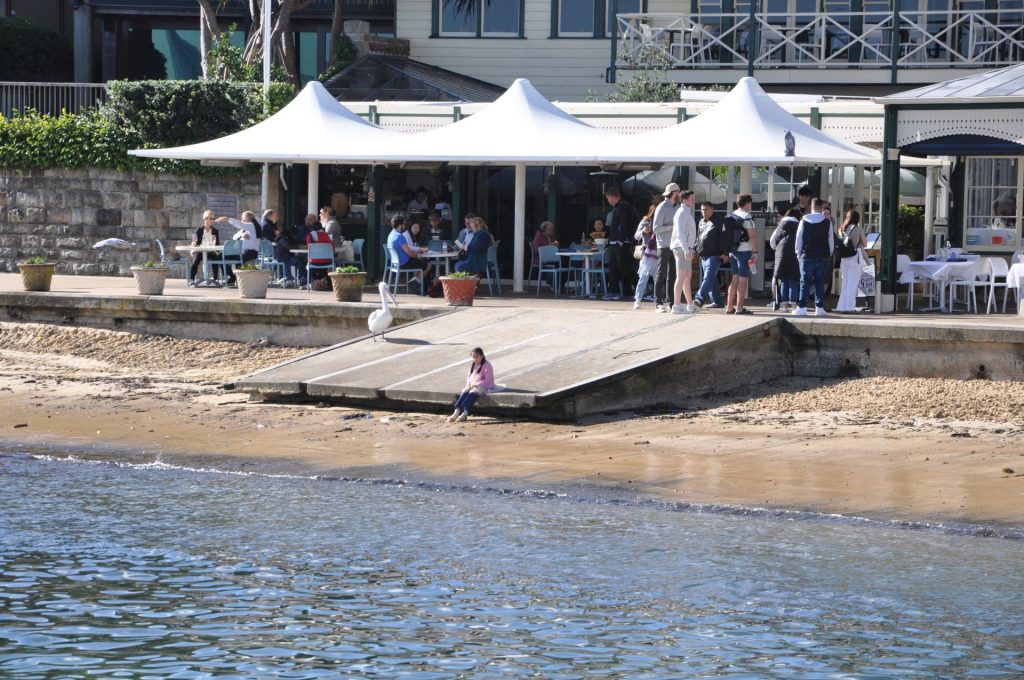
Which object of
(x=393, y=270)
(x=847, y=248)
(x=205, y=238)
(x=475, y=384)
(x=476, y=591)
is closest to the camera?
(x=476, y=591)

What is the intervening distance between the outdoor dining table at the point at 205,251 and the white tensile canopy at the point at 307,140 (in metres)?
1.36

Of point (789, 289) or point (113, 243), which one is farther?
point (113, 243)

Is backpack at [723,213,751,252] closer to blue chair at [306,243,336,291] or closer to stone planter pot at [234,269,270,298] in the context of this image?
stone planter pot at [234,269,270,298]

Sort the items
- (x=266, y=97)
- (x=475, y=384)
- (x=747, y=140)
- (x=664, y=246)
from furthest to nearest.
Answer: (x=266, y=97)
(x=747, y=140)
(x=664, y=246)
(x=475, y=384)

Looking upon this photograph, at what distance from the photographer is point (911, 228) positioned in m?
27.1

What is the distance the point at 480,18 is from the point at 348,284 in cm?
1342

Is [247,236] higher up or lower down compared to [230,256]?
higher up

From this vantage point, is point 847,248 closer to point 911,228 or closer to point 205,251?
point 911,228

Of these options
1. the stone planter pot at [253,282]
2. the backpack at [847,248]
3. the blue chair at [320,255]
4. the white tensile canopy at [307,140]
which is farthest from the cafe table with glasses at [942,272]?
the stone planter pot at [253,282]

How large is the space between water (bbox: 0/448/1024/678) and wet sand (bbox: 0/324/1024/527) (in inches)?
25.0

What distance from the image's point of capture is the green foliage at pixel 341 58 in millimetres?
31080

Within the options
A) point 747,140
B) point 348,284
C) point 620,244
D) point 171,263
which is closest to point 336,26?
point 171,263

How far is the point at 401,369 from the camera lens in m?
16.8

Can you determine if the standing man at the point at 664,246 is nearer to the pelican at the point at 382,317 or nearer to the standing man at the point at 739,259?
the standing man at the point at 739,259
